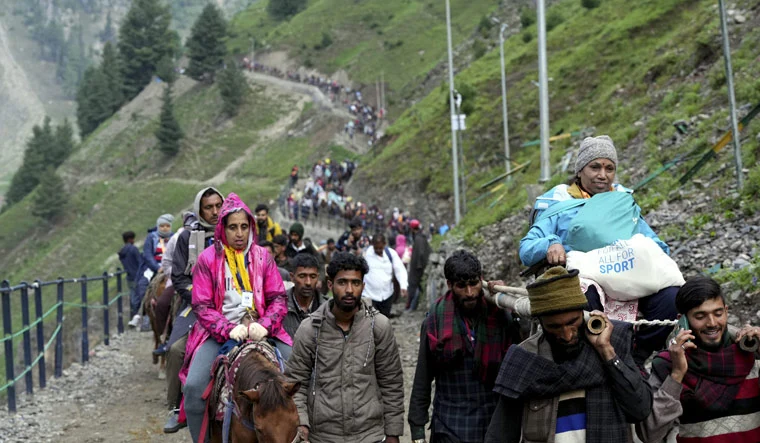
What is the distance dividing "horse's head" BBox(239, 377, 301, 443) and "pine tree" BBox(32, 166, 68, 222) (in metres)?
89.6

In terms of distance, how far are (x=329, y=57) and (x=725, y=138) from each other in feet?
356

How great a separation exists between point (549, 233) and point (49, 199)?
91.3 meters

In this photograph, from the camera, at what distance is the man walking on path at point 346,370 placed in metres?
5.83

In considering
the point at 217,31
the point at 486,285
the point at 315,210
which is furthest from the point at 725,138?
the point at 217,31

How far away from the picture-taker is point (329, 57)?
392 feet

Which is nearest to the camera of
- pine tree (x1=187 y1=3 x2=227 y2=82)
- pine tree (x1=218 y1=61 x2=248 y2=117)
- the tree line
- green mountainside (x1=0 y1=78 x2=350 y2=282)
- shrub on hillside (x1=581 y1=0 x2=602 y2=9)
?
shrub on hillside (x1=581 y1=0 x2=602 y2=9)

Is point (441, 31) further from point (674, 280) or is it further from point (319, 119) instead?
point (674, 280)

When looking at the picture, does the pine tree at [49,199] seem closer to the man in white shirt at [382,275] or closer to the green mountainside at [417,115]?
the green mountainside at [417,115]

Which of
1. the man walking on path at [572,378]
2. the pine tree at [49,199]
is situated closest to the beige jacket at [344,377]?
the man walking on path at [572,378]

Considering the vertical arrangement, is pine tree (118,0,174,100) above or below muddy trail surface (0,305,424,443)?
above

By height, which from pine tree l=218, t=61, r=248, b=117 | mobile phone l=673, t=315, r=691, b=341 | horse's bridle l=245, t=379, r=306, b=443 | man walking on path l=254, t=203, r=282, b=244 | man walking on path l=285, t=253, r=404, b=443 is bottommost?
horse's bridle l=245, t=379, r=306, b=443

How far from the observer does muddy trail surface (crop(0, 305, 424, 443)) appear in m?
10.7

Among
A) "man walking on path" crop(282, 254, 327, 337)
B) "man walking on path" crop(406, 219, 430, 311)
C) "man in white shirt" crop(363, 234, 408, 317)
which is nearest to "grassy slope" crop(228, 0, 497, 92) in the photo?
"man walking on path" crop(406, 219, 430, 311)

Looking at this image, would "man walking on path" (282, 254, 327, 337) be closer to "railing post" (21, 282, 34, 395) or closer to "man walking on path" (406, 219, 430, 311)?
"railing post" (21, 282, 34, 395)
